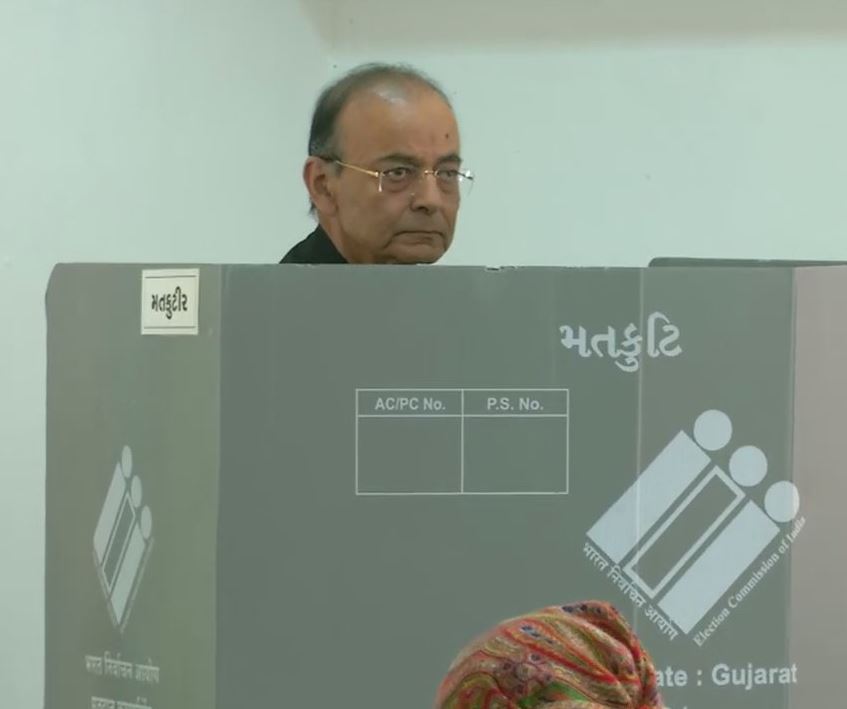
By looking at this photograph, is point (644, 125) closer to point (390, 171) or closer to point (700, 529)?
point (390, 171)

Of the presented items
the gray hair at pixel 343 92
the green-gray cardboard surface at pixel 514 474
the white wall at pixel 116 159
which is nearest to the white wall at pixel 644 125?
the white wall at pixel 116 159

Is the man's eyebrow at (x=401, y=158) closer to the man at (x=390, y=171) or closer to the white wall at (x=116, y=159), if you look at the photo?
the man at (x=390, y=171)

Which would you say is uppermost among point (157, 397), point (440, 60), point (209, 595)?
point (440, 60)

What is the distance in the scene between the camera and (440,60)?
2361mm

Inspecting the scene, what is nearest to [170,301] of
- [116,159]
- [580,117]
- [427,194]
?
[427,194]

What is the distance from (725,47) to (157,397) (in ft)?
5.58

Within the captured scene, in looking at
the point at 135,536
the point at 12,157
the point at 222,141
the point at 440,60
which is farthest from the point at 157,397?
the point at 440,60

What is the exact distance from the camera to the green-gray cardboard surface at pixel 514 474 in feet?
2.73

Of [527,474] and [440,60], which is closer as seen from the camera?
[527,474]

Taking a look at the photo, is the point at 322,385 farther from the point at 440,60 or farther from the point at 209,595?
the point at 440,60

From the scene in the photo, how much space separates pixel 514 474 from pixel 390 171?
0.41 m

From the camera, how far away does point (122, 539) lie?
0.89 metres

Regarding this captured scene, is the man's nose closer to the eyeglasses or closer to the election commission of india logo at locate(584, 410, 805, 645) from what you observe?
the eyeglasses

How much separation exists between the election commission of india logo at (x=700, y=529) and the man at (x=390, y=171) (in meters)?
0.38
